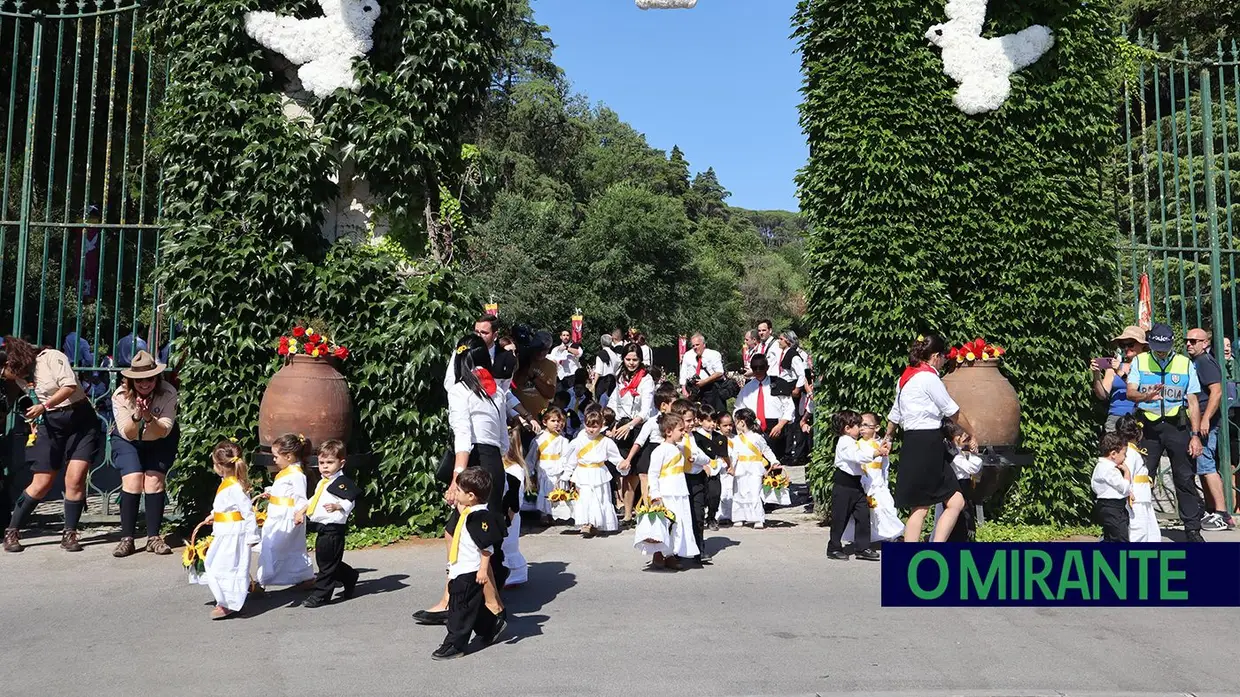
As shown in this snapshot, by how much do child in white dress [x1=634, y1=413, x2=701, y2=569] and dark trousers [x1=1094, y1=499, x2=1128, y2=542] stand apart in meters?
3.19

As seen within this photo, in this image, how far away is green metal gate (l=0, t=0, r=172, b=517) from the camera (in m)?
9.32

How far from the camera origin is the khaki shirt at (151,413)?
28.0ft

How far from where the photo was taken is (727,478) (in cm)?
1046

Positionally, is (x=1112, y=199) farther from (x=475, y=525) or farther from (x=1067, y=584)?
(x=475, y=525)

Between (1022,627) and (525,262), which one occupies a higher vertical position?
(525,262)

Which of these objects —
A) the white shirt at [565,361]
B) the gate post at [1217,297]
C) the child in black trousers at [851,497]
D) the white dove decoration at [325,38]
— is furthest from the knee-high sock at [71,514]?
the gate post at [1217,297]

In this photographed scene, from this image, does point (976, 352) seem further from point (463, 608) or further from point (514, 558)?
point (463, 608)

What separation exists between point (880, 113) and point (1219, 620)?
199 inches

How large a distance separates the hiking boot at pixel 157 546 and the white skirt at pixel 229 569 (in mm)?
2092

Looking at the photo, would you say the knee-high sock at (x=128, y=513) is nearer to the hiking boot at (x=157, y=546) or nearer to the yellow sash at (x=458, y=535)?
the hiking boot at (x=157, y=546)

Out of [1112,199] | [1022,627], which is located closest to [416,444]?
[1022,627]

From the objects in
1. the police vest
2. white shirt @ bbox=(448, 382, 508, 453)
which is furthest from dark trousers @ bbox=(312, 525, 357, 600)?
the police vest

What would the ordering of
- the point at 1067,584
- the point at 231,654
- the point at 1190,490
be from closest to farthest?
the point at 231,654 < the point at 1067,584 < the point at 1190,490

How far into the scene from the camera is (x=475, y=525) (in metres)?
6.03
